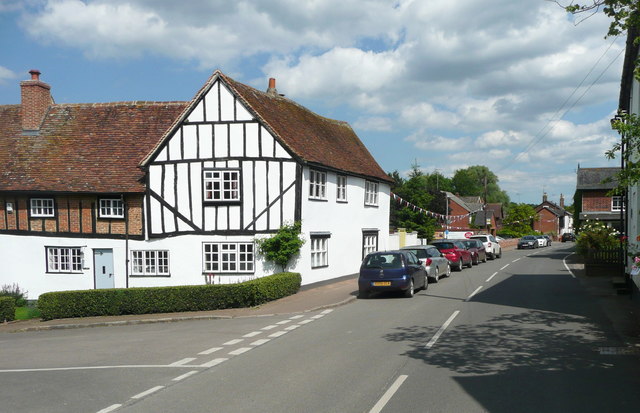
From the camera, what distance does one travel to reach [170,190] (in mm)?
23031

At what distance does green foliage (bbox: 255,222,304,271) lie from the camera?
21.3m

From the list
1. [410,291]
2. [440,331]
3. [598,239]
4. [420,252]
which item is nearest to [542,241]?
[598,239]

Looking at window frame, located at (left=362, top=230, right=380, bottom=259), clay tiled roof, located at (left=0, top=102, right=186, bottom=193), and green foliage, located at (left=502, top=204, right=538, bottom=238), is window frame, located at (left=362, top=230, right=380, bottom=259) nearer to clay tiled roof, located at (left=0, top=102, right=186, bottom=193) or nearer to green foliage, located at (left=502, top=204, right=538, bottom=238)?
clay tiled roof, located at (left=0, top=102, right=186, bottom=193)

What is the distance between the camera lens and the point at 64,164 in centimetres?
2520

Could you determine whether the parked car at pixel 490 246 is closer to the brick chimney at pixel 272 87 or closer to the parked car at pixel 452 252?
the parked car at pixel 452 252

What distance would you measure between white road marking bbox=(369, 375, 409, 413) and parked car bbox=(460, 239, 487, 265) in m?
25.6

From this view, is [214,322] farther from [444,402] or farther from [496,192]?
[496,192]

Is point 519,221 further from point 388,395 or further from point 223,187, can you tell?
→ point 388,395

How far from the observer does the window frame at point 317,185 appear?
22.8 m

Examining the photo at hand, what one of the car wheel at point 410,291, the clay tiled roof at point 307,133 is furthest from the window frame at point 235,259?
the car wheel at point 410,291

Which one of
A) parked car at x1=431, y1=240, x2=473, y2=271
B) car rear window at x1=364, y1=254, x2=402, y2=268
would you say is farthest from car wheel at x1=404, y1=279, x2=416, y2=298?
parked car at x1=431, y1=240, x2=473, y2=271

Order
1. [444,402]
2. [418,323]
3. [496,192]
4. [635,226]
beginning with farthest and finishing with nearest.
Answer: [496,192], [635,226], [418,323], [444,402]

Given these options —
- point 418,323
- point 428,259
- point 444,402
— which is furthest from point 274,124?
point 444,402

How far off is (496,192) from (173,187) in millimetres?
118011
